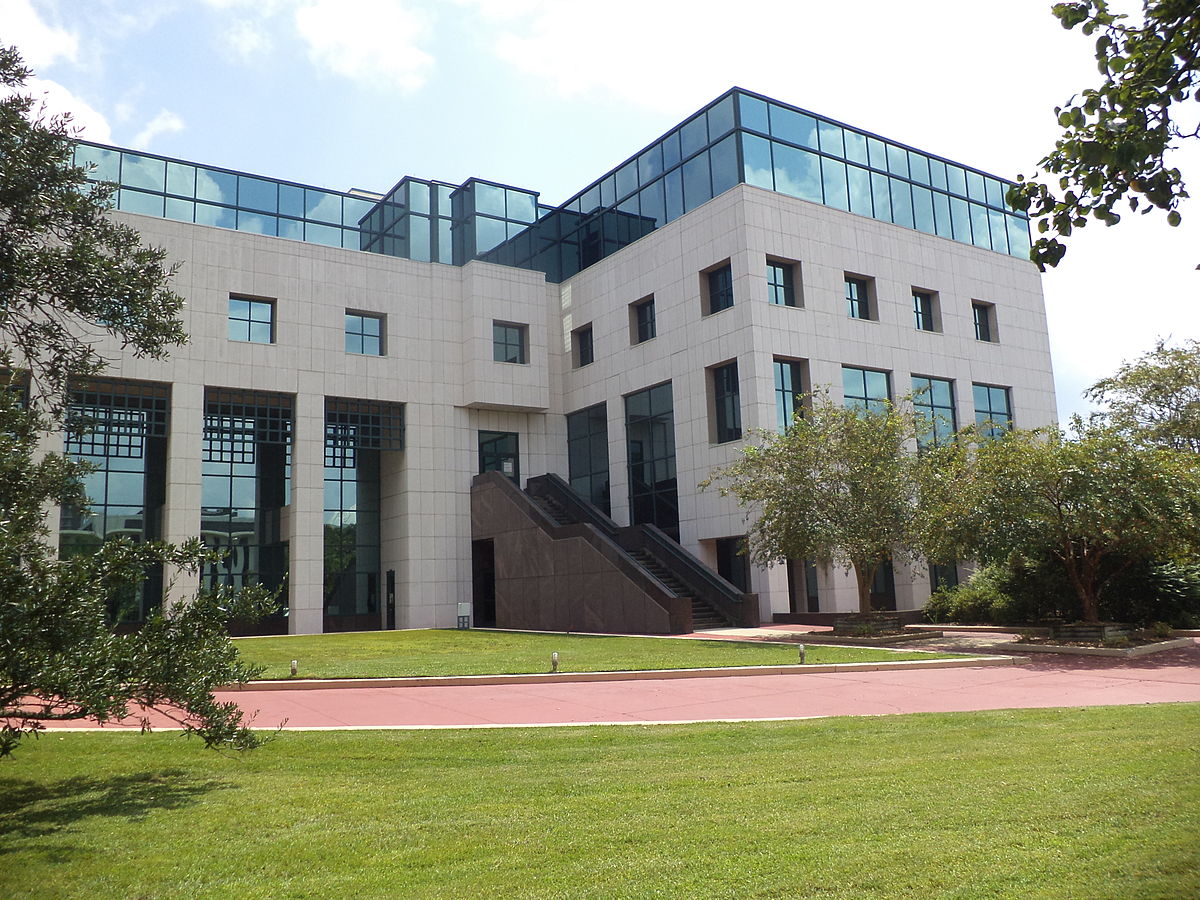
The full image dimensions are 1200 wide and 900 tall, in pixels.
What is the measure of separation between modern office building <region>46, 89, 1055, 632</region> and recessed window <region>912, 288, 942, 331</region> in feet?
0.32

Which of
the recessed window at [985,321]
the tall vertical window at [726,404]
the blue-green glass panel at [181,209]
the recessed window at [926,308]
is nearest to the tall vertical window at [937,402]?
the recessed window at [926,308]

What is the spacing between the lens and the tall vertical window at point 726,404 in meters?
32.4

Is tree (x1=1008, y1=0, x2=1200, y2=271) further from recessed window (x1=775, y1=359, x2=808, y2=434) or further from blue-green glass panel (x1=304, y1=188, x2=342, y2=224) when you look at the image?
blue-green glass panel (x1=304, y1=188, x2=342, y2=224)

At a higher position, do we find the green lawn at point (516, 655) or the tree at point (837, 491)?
the tree at point (837, 491)

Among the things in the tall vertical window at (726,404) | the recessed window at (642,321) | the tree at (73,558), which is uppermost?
the recessed window at (642,321)

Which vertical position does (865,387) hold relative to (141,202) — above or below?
below

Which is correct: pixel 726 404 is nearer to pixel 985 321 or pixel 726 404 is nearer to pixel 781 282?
pixel 781 282

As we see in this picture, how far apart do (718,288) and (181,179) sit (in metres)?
22.0

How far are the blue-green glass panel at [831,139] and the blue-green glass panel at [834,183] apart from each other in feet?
1.36

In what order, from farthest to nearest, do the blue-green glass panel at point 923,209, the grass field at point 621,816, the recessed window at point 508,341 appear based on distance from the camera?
1. the recessed window at point 508,341
2. the blue-green glass panel at point 923,209
3. the grass field at point 621,816

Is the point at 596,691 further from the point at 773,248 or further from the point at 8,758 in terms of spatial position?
the point at 773,248

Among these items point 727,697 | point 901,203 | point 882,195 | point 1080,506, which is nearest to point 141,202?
point 882,195

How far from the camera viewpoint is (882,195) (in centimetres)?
3744

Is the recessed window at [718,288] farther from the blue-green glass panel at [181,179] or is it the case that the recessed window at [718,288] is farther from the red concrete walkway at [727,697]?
the blue-green glass panel at [181,179]
